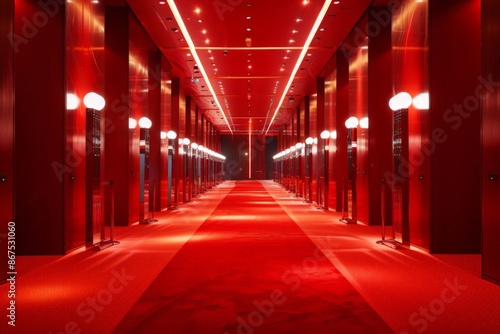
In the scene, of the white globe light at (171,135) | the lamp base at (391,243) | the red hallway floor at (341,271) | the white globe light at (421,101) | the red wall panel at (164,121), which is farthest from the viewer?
the white globe light at (171,135)

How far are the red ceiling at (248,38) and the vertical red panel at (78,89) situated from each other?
6.34 feet

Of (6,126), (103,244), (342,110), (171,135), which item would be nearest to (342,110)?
(342,110)

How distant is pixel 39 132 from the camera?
7.36 metres

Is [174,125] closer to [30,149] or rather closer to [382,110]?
[382,110]

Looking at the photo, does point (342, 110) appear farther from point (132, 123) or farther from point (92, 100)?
point (92, 100)

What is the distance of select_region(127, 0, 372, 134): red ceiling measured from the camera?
10227 mm

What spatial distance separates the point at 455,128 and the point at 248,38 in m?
6.36

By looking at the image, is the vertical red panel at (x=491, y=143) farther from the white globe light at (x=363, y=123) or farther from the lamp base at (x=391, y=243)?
the white globe light at (x=363, y=123)

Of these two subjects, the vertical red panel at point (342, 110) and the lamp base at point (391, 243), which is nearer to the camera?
the lamp base at point (391, 243)

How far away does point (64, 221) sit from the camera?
734 centimetres

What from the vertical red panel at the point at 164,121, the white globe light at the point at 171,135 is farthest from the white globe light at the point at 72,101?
the white globe light at the point at 171,135

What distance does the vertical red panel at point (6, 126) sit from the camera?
5.62 meters

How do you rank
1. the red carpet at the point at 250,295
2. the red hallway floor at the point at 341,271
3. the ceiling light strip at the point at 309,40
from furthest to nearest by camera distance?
the ceiling light strip at the point at 309,40
the red hallway floor at the point at 341,271
the red carpet at the point at 250,295

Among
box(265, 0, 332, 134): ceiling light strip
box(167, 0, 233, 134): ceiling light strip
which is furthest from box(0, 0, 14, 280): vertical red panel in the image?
box(265, 0, 332, 134): ceiling light strip
